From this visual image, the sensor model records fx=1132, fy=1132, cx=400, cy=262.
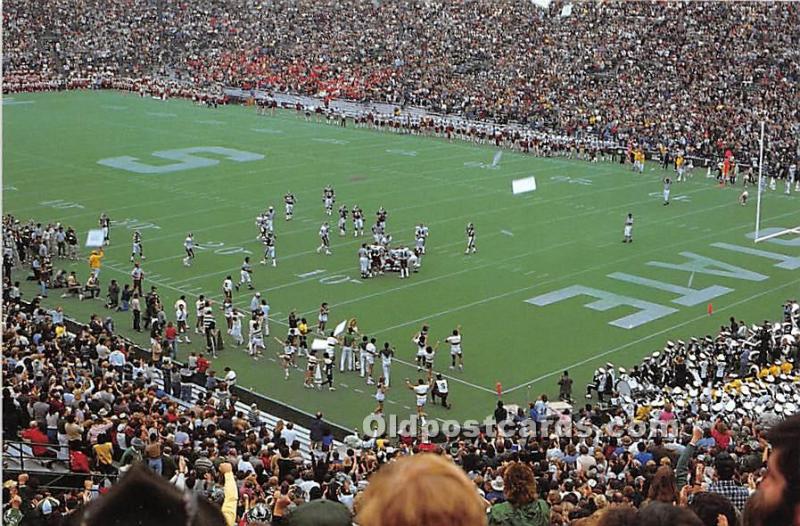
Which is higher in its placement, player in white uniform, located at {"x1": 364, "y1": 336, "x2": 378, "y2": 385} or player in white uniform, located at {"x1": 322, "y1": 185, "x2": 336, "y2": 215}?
player in white uniform, located at {"x1": 322, "y1": 185, "x2": 336, "y2": 215}

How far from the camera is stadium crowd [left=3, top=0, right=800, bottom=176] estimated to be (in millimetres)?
41625

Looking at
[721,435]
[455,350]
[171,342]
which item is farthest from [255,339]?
[721,435]

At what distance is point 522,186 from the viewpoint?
105ft

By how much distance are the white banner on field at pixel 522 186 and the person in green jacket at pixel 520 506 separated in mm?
27416

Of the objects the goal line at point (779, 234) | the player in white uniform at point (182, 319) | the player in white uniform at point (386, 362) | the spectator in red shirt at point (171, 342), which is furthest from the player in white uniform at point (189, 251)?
the goal line at point (779, 234)

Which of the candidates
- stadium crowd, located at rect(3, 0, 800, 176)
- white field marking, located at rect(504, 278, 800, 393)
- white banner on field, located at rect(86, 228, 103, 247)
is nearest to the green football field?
white field marking, located at rect(504, 278, 800, 393)

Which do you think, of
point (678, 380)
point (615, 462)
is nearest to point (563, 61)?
point (678, 380)

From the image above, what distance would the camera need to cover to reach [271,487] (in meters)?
9.71

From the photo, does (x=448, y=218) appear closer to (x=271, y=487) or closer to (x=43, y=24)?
(x=271, y=487)

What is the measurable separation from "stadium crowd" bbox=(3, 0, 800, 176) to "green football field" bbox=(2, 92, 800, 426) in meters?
5.93

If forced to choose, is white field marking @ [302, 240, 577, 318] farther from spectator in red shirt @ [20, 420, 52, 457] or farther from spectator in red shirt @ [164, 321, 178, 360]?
spectator in red shirt @ [20, 420, 52, 457]

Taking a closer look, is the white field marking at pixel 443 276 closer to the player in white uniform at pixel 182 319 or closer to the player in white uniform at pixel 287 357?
the player in white uniform at pixel 182 319

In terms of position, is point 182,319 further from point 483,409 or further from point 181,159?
point 181,159

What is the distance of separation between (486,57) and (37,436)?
4419cm
